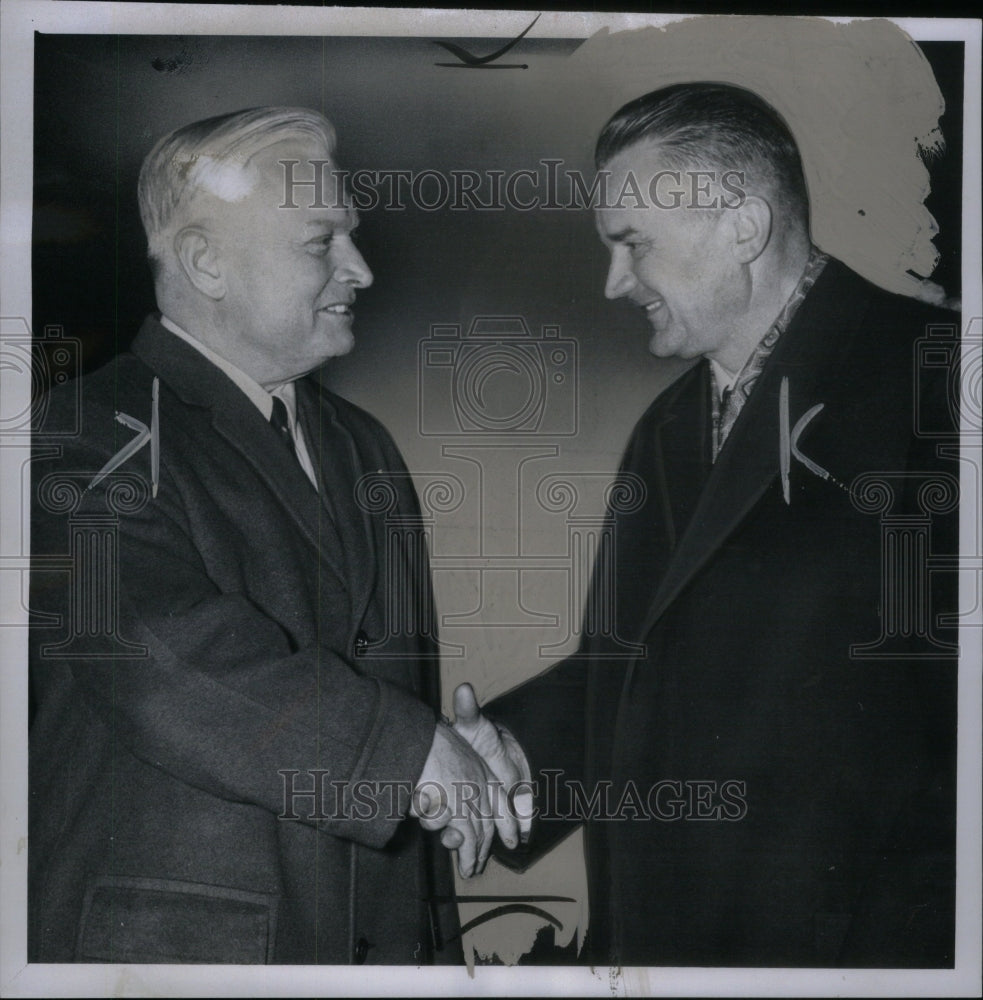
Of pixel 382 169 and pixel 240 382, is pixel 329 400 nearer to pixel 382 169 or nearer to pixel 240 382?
pixel 240 382

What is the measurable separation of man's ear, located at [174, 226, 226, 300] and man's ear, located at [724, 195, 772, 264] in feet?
3.15

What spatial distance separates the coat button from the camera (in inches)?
80.1

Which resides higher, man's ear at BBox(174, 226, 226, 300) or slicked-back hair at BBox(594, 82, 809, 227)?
slicked-back hair at BBox(594, 82, 809, 227)

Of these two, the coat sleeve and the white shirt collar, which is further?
the white shirt collar

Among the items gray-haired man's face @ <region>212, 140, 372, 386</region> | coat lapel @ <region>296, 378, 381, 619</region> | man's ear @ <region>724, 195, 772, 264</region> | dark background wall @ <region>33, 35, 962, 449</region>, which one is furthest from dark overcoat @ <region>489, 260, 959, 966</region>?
gray-haired man's face @ <region>212, 140, 372, 386</region>

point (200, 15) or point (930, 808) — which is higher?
point (200, 15)

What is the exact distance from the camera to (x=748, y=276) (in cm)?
205

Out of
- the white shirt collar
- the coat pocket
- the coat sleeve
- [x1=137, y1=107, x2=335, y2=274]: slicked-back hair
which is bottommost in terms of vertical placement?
the coat pocket

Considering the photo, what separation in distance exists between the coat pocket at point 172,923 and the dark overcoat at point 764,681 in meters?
0.57

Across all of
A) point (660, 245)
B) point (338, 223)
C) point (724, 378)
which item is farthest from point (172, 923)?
point (660, 245)

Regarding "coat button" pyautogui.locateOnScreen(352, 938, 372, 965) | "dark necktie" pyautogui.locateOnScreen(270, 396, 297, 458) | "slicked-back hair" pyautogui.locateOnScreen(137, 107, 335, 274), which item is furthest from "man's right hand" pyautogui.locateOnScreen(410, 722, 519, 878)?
"slicked-back hair" pyautogui.locateOnScreen(137, 107, 335, 274)

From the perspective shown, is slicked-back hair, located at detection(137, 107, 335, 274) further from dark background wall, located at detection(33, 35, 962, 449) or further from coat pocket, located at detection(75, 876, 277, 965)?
coat pocket, located at detection(75, 876, 277, 965)

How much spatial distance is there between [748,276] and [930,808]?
1.07m

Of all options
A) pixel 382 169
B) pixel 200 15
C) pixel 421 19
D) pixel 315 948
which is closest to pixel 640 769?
pixel 315 948
